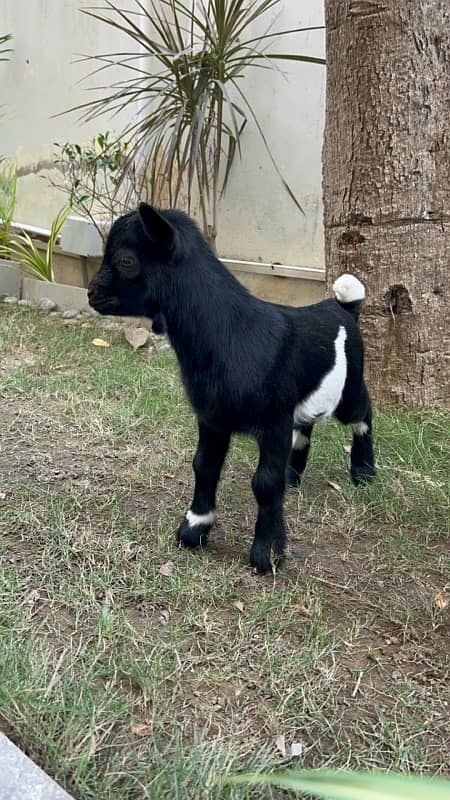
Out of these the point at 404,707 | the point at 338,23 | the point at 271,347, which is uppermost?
the point at 338,23

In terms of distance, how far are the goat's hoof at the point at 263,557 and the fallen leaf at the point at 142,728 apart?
31.1 inches

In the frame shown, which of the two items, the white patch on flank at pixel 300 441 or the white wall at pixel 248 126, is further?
the white wall at pixel 248 126

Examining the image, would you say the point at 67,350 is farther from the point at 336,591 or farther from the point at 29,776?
the point at 29,776

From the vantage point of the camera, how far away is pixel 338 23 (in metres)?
3.50

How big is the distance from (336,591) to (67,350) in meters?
3.02

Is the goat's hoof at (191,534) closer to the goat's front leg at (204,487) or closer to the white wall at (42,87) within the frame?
the goat's front leg at (204,487)

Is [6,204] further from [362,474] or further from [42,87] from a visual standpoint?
[362,474]

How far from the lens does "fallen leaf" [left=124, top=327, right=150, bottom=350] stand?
5043 mm

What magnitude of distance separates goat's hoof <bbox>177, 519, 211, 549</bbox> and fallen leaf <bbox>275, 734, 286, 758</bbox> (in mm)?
910

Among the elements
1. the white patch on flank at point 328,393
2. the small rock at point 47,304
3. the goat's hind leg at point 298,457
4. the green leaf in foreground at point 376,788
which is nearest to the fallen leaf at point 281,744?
the white patch on flank at point 328,393

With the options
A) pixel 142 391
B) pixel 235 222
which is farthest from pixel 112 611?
pixel 235 222

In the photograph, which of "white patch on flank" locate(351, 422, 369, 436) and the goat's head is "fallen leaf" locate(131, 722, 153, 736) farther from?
"white patch on flank" locate(351, 422, 369, 436)

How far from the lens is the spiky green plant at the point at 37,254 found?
20.2 feet

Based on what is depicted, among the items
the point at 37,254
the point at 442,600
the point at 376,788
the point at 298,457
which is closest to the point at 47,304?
the point at 37,254
